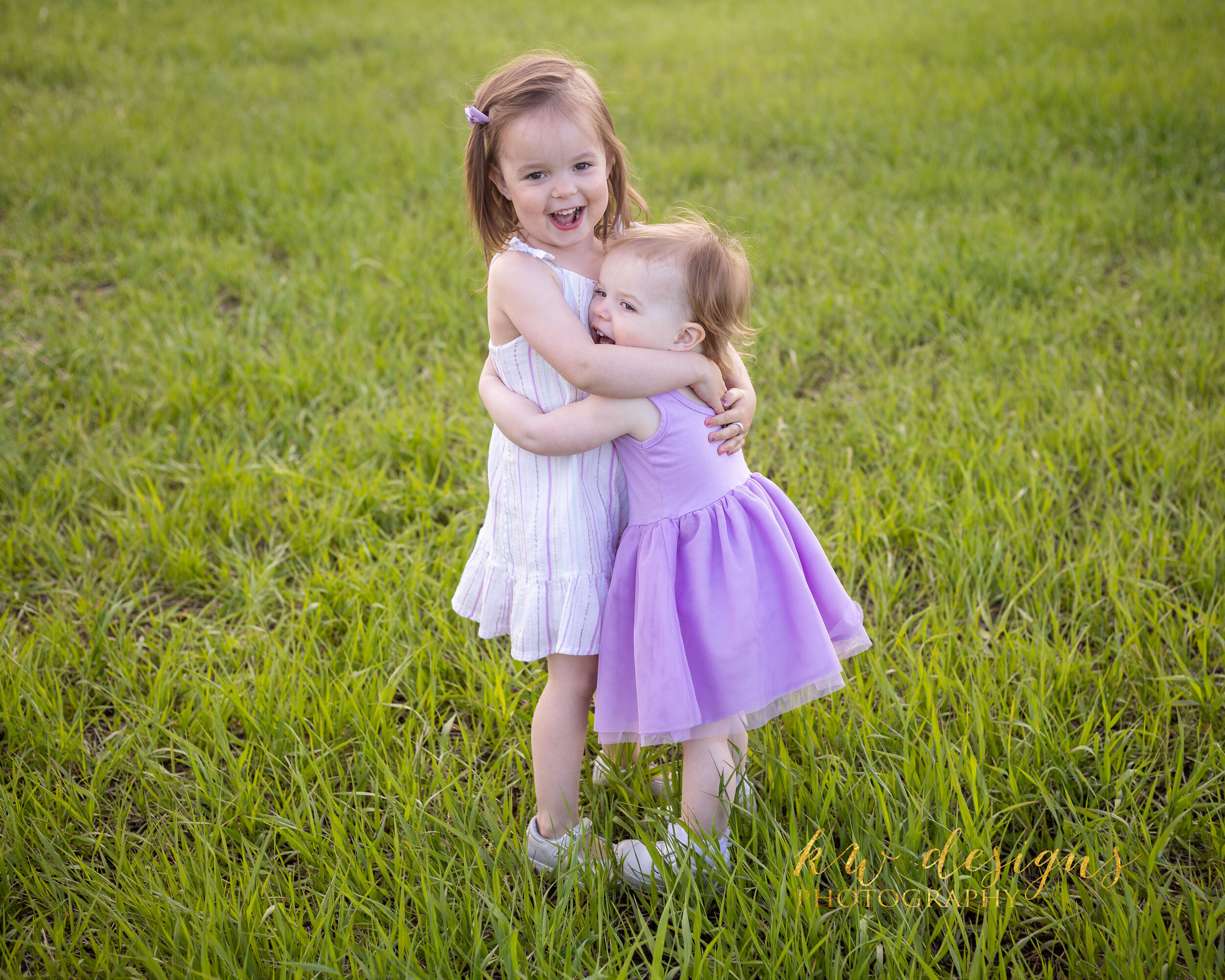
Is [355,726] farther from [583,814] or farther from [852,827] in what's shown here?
[852,827]

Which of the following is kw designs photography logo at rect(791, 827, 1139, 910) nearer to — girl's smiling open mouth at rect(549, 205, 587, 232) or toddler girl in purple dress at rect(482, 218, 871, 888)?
toddler girl in purple dress at rect(482, 218, 871, 888)

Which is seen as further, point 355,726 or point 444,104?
point 444,104

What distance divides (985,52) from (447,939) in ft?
24.1

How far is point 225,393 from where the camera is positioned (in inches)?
133

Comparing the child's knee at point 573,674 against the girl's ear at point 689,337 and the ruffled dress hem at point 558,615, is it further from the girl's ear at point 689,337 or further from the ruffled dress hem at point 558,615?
the girl's ear at point 689,337

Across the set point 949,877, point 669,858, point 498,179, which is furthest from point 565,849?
point 498,179

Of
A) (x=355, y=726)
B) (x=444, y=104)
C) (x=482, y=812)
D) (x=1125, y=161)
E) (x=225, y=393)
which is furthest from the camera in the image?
(x=444, y=104)

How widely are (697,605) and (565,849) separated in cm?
56

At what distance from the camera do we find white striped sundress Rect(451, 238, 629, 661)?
1.68m

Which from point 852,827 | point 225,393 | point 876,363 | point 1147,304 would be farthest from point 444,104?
point 852,827

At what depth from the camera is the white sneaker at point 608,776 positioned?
1.97m

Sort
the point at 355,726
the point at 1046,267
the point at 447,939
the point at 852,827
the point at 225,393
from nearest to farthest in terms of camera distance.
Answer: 1. the point at 447,939
2. the point at 852,827
3. the point at 355,726
4. the point at 225,393
5. the point at 1046,267

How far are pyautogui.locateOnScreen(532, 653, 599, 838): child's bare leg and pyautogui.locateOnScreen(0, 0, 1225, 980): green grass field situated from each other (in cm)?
13

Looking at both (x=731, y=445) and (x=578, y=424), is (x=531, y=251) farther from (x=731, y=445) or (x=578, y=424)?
(x=731, y=445)
